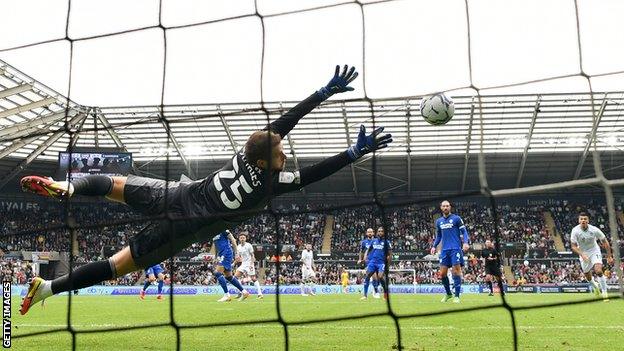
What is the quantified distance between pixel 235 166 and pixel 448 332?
2.69 metres

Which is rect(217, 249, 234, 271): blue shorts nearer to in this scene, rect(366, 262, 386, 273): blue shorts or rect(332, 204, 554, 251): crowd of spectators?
rect(366, 262, 386, 273): blue shorts

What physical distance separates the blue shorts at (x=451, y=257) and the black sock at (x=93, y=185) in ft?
22.4

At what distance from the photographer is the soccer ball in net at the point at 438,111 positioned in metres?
6.20

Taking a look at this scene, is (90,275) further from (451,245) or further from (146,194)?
(451,245)

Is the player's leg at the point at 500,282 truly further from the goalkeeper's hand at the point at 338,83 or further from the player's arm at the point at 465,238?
the player's arm at the point at 465,238

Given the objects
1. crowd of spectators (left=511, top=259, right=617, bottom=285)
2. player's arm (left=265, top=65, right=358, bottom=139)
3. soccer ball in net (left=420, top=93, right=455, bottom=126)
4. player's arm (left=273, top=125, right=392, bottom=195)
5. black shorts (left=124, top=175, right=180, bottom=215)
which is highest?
soccer ball in net (left=420, top=93, right=455, bottom=126)

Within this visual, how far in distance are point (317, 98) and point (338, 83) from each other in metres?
0.17

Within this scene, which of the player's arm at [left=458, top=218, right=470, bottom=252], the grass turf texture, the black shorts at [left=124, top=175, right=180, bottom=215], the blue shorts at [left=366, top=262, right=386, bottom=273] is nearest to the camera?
the black shorts at [left=124, top=175, right=180, bottom=215]

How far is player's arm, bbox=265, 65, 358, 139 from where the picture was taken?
4277mm

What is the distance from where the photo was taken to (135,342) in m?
5.26

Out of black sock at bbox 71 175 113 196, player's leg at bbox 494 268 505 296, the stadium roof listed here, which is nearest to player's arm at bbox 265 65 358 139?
black sock at bbox 71 175 113 196

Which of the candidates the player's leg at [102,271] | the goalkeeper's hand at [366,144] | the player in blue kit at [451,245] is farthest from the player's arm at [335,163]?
the player in blue kit at [451,245]

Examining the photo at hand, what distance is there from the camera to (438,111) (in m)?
6.23

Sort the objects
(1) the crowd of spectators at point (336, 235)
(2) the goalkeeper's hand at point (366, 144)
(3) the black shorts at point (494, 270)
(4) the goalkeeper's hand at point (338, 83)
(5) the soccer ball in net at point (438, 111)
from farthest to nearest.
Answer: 1. (1) the crowd of spectators at point (336, 235)
2. (3) the black shorts at point (494, 270)
3. (5) the soccer ball in net at point (438, 111)
4. (4) the goalkeeper's hand at point (338, 83)
5. (2) the goalkeeper's hand at point (366, 144)
